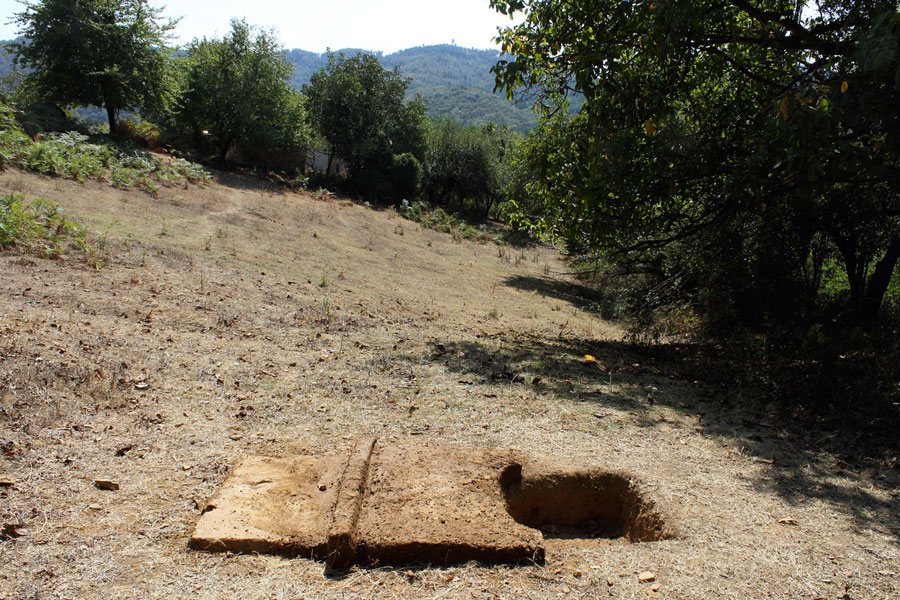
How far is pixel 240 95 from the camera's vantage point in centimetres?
2539

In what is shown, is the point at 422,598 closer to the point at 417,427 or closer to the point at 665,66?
the point at 417,427

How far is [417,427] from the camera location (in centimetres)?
495

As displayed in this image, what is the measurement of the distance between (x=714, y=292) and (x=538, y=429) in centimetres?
485

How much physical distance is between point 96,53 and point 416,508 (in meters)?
23.1

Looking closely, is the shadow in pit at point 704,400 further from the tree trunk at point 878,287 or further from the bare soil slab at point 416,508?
the tree trunk at point 878,287

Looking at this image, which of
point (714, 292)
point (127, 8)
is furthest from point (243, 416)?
point (127, 8)

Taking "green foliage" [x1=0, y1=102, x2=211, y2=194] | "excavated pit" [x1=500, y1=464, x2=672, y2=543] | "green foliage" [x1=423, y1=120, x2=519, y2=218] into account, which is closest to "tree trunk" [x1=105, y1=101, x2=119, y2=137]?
"green foliage" [x1=0, y1=102, x2=211, y2=194]

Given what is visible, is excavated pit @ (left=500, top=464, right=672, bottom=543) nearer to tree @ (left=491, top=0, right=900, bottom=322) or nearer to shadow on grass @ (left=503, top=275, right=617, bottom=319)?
tree @ (left=491, top=0, right=900, bottom=322)

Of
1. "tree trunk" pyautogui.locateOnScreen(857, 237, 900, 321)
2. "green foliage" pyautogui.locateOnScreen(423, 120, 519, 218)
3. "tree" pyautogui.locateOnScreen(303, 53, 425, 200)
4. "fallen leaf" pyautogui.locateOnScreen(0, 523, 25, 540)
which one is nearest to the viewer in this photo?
"fallen leaf" pyautogui.locateOnScreen(0, 523, 25, 540)

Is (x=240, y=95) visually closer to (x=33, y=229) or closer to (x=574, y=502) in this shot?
(x=33, y=229)

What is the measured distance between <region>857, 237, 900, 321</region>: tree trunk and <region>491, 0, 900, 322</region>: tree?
0.02 m

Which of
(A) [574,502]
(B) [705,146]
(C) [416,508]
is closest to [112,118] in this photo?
(B) [705,146]

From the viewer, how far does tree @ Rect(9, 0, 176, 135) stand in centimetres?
1992

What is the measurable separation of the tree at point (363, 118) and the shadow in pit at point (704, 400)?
2266 centimetres
